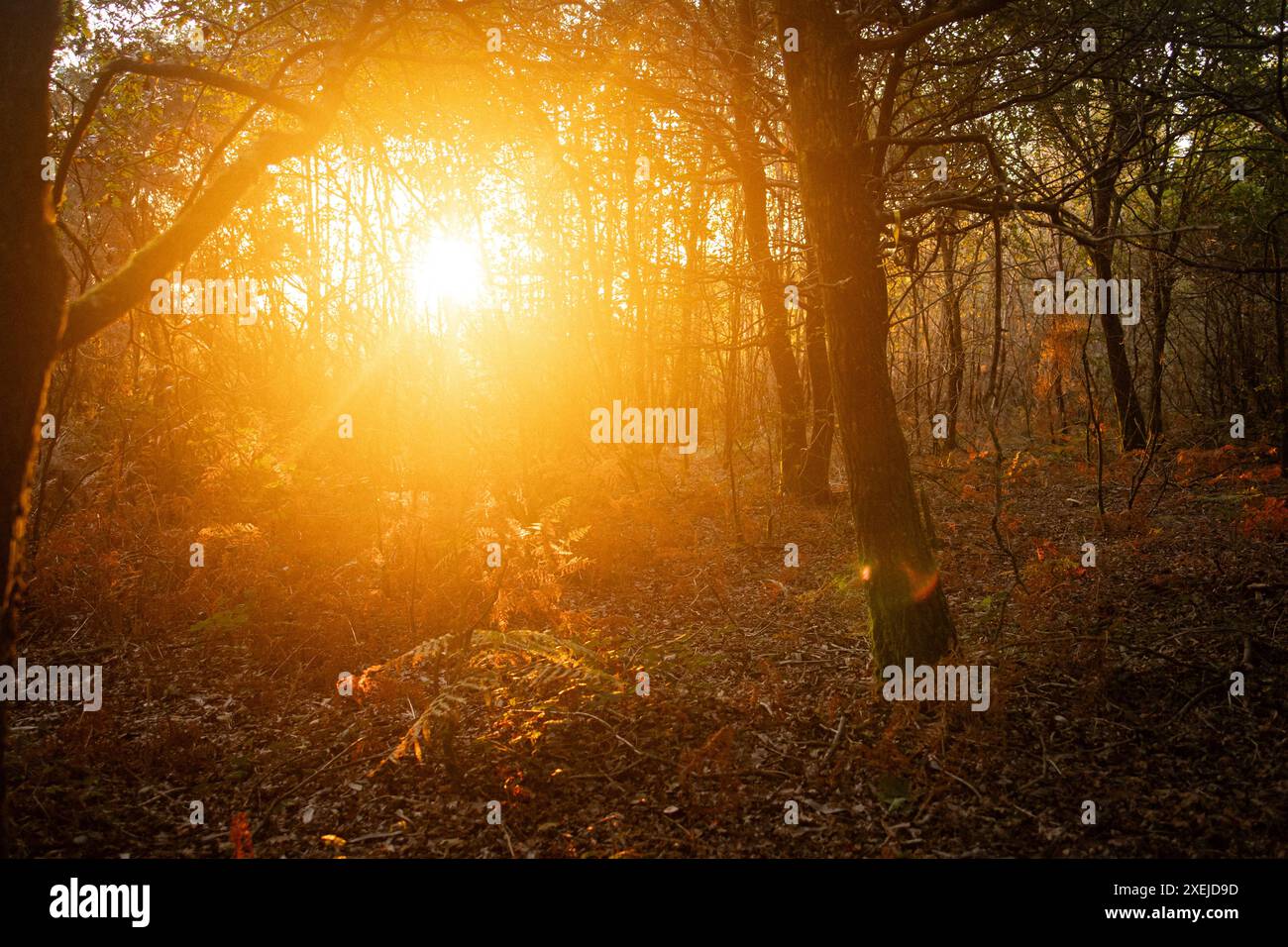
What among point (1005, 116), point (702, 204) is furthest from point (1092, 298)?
point (702, 204)

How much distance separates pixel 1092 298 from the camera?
44.7 ft

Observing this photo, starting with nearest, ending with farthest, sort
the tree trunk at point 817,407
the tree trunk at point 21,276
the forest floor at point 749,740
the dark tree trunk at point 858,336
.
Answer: the tree trunk at point 21,276, the forest floor at point 749,740, the dark tree trunk at point 858,336, the tree trunk at point 817,407

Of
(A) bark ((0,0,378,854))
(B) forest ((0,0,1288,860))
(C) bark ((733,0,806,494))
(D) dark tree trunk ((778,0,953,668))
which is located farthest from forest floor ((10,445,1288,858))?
(C) bark ((733,0,806,494))

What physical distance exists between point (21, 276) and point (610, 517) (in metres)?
6.98

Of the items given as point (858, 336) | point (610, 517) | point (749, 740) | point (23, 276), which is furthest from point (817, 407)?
point (23, 276)

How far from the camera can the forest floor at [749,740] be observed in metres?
3.55

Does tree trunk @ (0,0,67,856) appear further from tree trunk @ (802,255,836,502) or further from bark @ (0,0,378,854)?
tree trunk @ (802,255,836,502)

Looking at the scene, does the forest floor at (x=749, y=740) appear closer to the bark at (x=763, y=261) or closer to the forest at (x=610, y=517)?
the forest at (x=610, y=517)

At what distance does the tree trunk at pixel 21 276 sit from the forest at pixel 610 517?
0.5 inches

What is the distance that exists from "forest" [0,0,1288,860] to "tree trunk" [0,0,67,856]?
0.01m

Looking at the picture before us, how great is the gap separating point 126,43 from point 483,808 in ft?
23.2

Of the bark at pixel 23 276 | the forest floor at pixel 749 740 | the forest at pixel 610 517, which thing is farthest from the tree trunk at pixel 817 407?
the bark at pixel 23 276

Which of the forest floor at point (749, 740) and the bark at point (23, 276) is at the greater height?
the bark at point (23, 276)

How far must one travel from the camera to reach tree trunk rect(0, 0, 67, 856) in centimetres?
232
